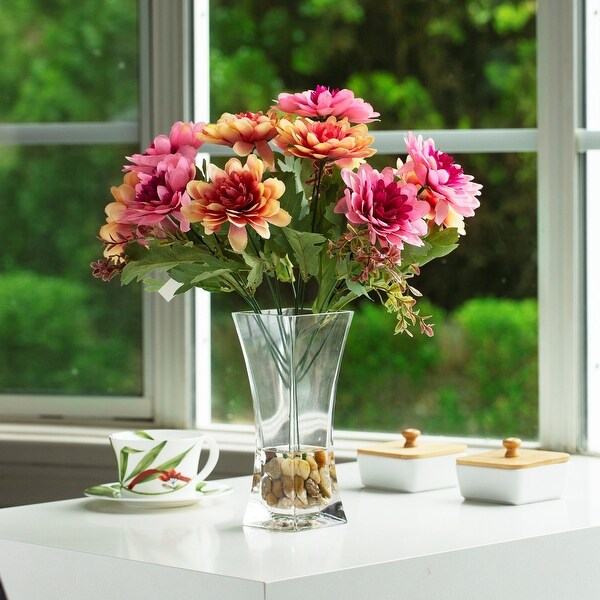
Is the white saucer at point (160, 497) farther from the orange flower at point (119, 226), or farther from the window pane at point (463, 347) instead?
the window pane at point (463, 347)

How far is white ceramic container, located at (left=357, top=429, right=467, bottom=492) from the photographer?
5.11 ft

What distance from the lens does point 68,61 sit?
244 centimetres

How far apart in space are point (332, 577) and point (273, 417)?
0.25m

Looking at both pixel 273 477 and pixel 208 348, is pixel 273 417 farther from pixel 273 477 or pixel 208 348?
pixel 208 348

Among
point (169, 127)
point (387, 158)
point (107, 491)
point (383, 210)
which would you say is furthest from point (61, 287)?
point (383, 210)

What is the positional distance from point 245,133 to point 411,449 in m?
0.57

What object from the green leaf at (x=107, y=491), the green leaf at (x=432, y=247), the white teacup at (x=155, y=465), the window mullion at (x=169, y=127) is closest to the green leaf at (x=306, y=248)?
the green leaf at (x=432, y=247)

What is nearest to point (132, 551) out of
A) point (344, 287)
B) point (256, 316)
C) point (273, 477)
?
point (273, 477)

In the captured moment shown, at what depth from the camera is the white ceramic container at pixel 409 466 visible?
1.56 metres

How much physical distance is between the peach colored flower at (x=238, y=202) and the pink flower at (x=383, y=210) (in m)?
0.08

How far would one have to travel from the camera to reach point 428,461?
1568 mm

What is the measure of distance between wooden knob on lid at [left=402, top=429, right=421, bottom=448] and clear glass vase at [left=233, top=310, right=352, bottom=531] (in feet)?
1.00

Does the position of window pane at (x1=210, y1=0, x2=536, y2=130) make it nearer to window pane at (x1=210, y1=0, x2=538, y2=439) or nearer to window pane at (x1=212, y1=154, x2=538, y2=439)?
window pane at (x1=210, y1=0, x2=538, y2=439)

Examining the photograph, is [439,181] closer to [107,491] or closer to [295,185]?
[295,185]
